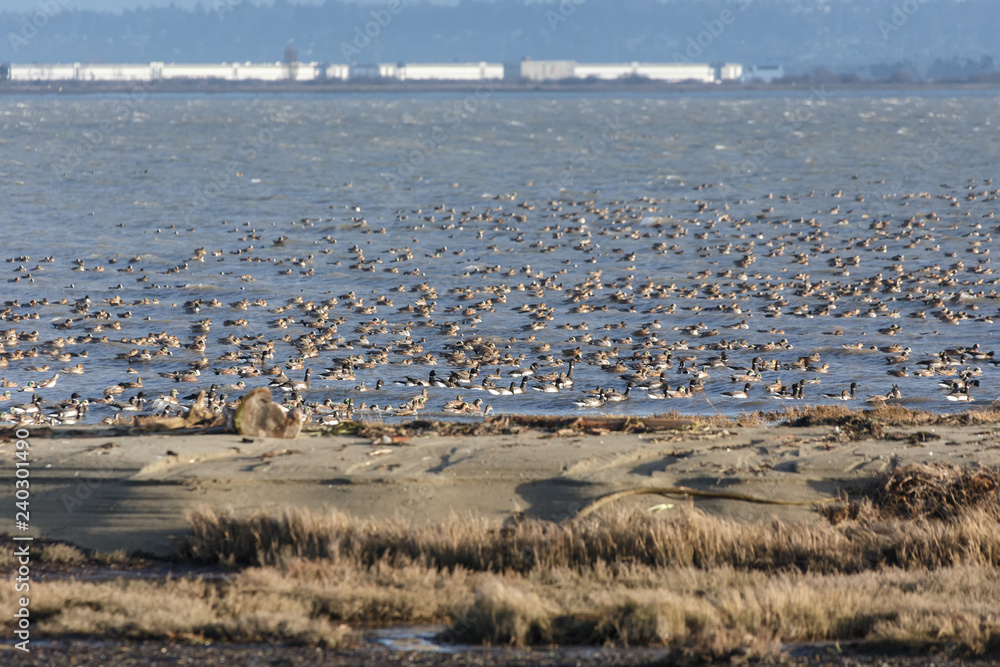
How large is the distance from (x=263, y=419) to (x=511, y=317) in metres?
16.5

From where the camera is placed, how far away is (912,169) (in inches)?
2980

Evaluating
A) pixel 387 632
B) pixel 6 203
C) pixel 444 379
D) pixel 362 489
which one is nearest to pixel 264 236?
pixel 6 203

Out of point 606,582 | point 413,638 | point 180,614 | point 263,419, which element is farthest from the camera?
point 263,419

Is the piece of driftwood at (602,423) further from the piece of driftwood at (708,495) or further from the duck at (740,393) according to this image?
the duck at (740,393)

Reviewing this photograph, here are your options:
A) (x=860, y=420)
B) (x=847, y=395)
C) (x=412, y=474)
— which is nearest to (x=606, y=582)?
(x=412, y=474)

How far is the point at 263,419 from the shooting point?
1639 cm

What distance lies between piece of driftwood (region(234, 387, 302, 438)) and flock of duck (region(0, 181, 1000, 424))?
4.22m

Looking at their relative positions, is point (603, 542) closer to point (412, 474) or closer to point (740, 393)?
point (412, 474)

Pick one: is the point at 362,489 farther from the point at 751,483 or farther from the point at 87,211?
A: the point at 87,211

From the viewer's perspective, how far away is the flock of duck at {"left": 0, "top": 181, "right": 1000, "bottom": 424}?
24453 millimetres

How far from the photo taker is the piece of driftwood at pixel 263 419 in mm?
16188

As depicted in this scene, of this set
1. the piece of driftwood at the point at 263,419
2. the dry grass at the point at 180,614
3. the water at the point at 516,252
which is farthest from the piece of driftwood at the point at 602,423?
the dry grass at the point at 180,614

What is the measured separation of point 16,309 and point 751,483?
2505cm

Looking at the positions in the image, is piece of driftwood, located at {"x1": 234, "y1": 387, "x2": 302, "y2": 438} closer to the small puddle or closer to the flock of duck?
the flock of duck
